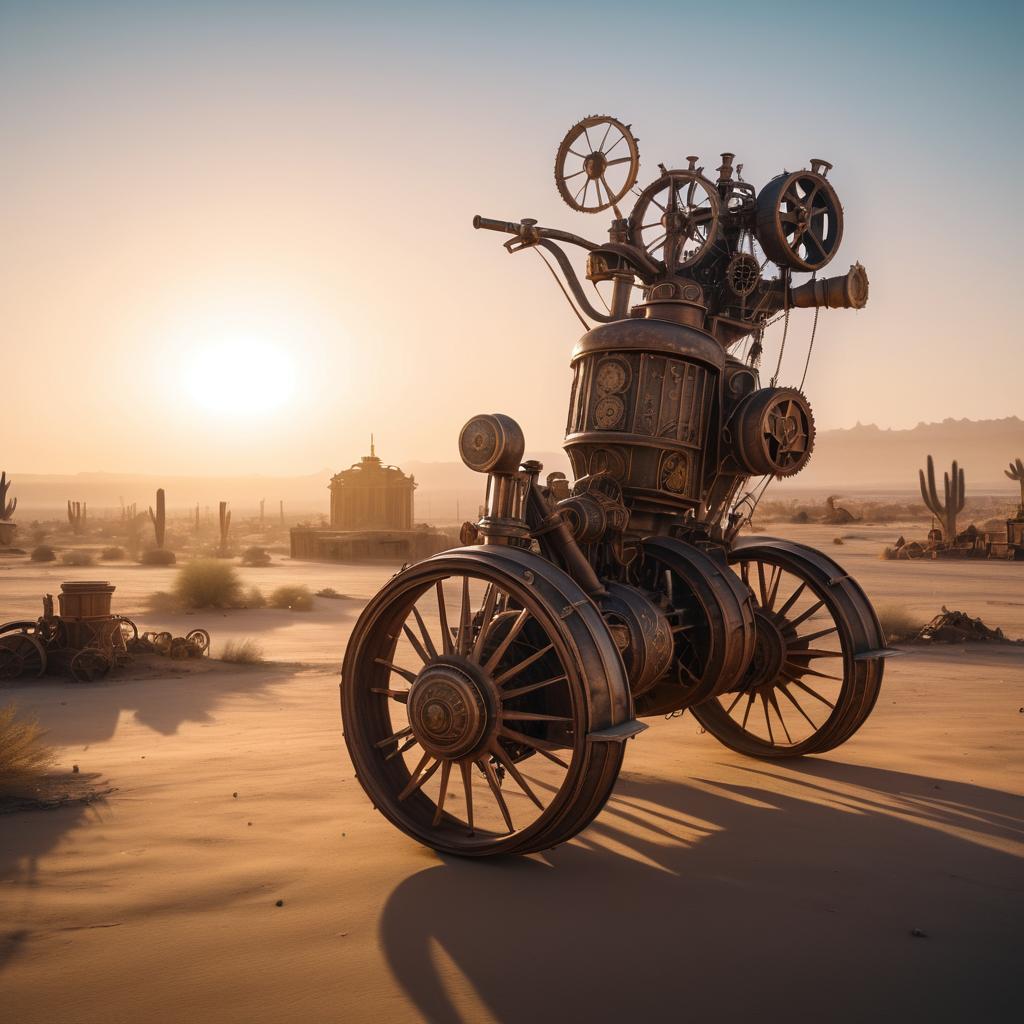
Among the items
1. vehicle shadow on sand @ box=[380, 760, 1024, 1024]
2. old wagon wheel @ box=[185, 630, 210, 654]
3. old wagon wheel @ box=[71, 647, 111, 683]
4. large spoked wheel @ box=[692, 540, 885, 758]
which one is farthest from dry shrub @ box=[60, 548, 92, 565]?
vehicle shadow on sand @ box=[380, 760, 1024, 1024]

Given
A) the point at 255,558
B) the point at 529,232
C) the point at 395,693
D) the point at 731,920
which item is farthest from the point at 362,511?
the point at 731,920

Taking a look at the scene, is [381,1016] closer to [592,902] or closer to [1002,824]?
[592,902]

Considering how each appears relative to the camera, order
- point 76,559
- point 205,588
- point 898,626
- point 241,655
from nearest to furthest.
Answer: point 241,655 → point 898,626 → point 205,588 → point 76,559

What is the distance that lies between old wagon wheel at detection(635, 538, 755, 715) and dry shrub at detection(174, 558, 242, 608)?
1552 centimetres

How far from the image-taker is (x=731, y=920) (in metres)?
3.85

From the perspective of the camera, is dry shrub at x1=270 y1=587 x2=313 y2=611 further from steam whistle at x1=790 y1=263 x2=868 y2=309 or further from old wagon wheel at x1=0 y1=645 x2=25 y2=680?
steam whistle at x1=790 y1=263 x2=868 y2=309

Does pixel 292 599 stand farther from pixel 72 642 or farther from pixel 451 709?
pixel 451 709

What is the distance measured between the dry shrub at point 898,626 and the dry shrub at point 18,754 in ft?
38.0

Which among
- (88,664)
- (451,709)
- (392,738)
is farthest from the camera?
(88,664)

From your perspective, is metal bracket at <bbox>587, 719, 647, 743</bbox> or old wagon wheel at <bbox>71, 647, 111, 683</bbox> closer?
metal bracket at <bbox>587, 719, 647, 743</bbox>

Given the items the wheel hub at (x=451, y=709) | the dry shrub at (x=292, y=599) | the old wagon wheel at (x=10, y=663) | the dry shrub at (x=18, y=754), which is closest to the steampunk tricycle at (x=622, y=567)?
the wheel hub at (x=451, y=709)

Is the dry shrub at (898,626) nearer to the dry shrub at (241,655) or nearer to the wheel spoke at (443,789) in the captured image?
the dry shrub at (241,655)

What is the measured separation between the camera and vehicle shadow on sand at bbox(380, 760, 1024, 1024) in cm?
323

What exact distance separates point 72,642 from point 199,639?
1978mm
